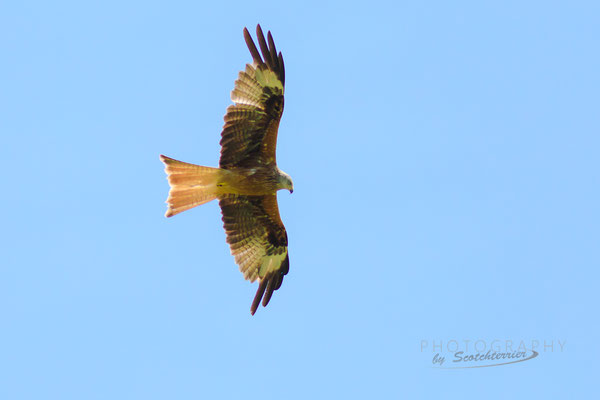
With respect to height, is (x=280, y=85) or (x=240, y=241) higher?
(x=280, y=85)

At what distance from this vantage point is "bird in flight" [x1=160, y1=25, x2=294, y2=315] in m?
12.1

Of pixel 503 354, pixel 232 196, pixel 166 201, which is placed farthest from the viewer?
pixel 503 354

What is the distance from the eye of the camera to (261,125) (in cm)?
1223

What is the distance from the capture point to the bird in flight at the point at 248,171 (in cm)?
1206

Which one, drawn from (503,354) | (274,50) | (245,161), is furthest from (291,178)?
(503,354)

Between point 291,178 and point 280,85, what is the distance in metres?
1.29

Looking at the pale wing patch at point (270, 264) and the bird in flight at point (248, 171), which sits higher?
the bird in flight at point (248, 171)

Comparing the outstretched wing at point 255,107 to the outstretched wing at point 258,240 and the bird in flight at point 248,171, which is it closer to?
the bird in flight at point 248,171

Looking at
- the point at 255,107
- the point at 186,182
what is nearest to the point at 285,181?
the point at 255,107

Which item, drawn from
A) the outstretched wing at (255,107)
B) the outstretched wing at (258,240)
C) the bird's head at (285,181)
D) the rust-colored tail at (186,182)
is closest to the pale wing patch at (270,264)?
the outstretched wing at (258,240)

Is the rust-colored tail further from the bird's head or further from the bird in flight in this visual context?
the bird's head

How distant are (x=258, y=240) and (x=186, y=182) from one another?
5.26ft

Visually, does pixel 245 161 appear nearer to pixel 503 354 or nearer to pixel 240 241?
pixel 240 241

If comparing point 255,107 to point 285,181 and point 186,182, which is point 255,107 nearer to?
point 285,181
